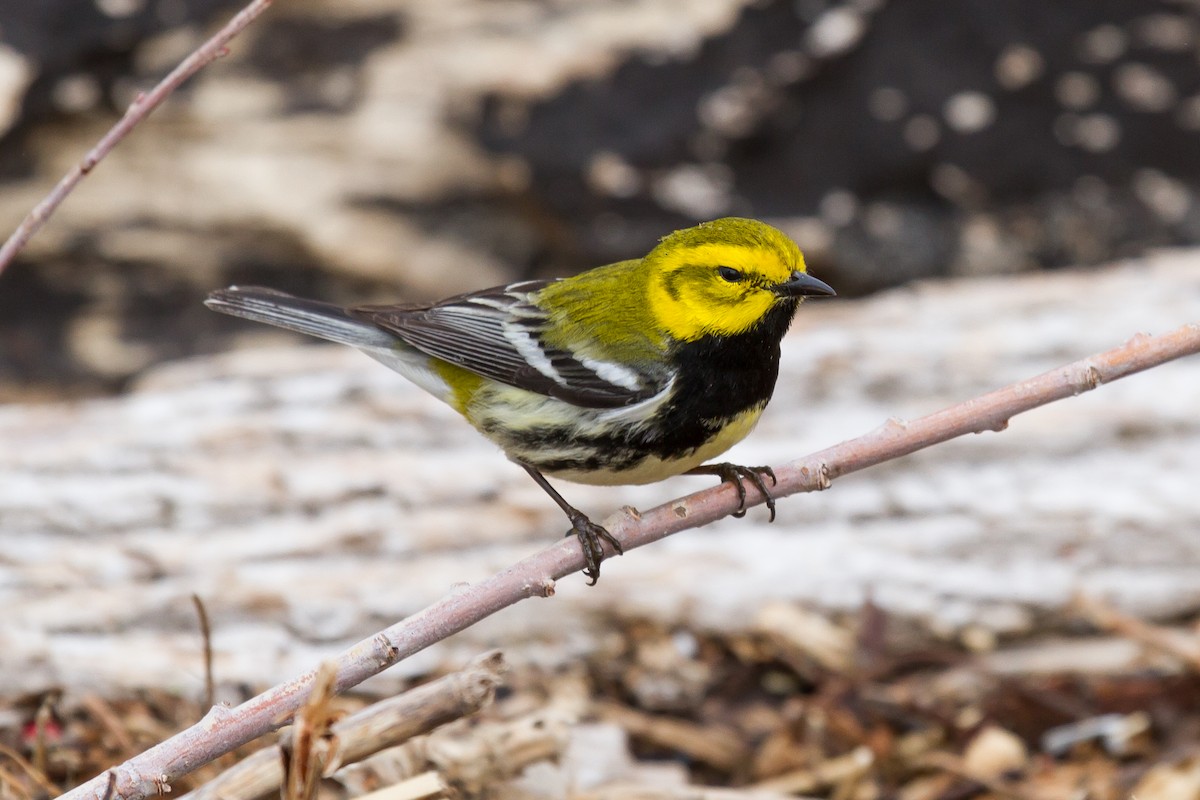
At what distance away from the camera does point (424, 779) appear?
8.91ft

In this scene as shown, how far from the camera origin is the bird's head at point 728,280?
10.5 ft

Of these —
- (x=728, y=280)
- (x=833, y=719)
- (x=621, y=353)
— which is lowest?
(x=833, y=719)

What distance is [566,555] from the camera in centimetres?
265

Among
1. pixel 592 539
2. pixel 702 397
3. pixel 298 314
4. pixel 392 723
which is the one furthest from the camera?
pixel 298 314

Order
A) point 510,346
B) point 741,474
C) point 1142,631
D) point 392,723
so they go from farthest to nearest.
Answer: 1. point 1142,631
2. point 510,346
3. point 741,474
4. point 392,723

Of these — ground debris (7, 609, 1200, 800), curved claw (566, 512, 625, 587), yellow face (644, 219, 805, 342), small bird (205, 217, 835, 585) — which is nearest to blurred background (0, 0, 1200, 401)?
small bird (205, 217, 835, 585)

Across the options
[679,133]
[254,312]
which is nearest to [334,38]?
[679,133]

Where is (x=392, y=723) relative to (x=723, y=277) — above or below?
below

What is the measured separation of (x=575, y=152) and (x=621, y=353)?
8.17 ft

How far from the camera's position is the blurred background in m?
5.65

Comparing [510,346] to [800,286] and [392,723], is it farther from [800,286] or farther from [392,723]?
[392,723]

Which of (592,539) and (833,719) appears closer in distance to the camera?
(592,539)

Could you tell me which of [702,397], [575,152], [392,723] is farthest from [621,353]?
[575,152]

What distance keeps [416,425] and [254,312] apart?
1245mm
